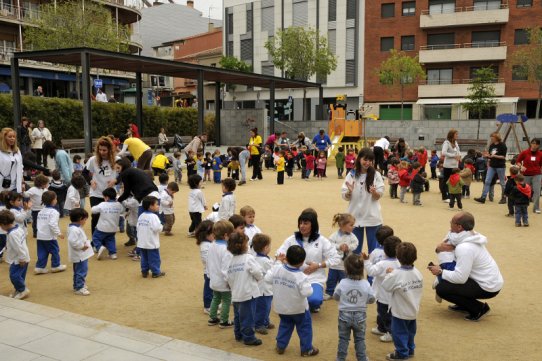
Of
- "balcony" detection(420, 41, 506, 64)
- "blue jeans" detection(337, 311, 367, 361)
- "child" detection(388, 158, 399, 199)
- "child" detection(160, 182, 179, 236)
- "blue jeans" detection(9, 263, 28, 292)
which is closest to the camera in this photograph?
"blue jeans" detection(337, 311, 367, 361)

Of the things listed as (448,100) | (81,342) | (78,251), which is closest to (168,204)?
(78,251)

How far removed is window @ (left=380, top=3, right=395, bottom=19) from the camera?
47784 millimetres

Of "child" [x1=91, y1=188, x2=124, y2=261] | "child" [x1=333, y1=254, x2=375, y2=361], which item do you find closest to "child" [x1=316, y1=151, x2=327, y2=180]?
"child" [x1=91, y1=188, x2=124, y2=261]

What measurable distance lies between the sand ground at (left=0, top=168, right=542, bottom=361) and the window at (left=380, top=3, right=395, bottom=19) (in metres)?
39.6

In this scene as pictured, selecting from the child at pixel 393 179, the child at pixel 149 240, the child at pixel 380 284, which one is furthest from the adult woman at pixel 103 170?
the child at pixel 393 179

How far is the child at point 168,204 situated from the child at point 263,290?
4.70m

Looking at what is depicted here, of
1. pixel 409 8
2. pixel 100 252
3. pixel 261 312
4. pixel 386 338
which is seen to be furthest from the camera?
pixel 409 8

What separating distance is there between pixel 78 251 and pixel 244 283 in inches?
112

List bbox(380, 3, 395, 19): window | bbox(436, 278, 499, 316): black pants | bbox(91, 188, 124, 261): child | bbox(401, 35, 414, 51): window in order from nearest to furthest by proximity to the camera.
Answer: bbox(436, 278, 499, 316): black pants < bbox(91, 188, 124, 261): child < bbox(401, 35, 414, 51): window < bbox(380, 3, 395, 19): window

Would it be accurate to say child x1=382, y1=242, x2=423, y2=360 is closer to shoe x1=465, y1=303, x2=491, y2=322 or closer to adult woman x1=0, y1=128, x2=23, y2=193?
shoe x1=465, y1=303, x2=491, y2=322

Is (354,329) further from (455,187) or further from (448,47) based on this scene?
(448,47)

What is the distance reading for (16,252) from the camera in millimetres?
6750

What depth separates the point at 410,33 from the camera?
47.2 metres

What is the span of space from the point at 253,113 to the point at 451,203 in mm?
20657
